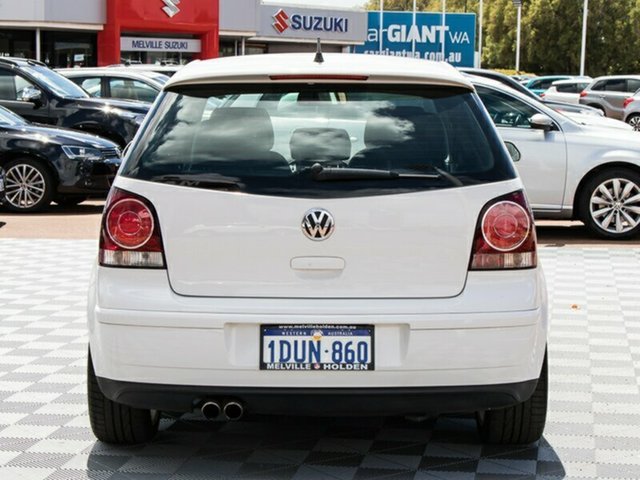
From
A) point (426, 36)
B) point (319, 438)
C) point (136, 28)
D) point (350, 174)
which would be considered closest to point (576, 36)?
point (426, 36)

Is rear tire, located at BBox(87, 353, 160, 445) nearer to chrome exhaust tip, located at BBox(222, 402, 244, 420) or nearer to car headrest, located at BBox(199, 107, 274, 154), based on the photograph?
chrome exhaust tip, located at BBox(222, 402, 244, 420)

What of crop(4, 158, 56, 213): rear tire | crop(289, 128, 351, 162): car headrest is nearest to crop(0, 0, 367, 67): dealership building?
crop(4, 158, 56, 213): rear tire

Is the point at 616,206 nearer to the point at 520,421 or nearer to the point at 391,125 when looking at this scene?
the point at 520,421

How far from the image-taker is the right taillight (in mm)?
4570

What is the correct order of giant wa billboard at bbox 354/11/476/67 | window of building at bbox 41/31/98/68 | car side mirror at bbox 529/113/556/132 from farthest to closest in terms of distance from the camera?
giant wa billboard at bbox 354/11/476/67 < window of building at bbox 41/31/98/68 < car side mirror at bbox 529/113/556/132

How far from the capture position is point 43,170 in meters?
15.3

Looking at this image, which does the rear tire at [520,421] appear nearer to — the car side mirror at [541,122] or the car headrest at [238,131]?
the car headrest at [238,131]

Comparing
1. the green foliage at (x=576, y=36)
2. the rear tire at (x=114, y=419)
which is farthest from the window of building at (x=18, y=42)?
the green foliage at (x=576, y=36)

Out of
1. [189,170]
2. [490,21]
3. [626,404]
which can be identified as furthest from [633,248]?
[490,21]

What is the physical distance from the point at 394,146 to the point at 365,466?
129cm

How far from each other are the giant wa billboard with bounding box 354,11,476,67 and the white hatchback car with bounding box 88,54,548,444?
216 ft

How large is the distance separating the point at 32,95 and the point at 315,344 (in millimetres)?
14506

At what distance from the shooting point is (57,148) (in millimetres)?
15336

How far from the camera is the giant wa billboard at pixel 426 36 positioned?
7050cm
